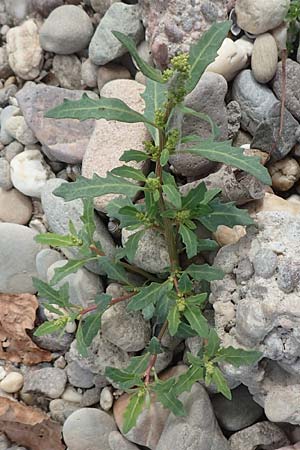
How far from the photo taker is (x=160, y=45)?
233cm

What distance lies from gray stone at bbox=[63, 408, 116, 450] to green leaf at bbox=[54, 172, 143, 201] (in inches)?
34.5

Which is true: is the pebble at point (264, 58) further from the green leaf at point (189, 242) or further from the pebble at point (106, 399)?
the pebble at point (106, 399)

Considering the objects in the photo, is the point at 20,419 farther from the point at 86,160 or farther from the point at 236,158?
the point at 236,158

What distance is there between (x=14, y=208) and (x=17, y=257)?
20 centimetres

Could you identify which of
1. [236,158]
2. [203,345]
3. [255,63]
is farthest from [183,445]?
[255,63]

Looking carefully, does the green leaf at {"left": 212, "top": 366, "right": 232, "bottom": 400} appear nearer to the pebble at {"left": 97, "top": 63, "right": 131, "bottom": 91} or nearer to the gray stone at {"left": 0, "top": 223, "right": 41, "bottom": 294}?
the gray stone at {"left": 0, "top": 223, "right": 41, "bottom": 294}

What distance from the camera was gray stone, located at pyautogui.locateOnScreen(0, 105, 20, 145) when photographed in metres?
2.62

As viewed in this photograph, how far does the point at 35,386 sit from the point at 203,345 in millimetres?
690

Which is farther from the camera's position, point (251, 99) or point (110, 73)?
point (110, 73)

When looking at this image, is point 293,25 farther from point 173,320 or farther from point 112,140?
point 173,320

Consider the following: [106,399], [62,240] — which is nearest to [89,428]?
[106,399]

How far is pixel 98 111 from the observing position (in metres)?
1.70

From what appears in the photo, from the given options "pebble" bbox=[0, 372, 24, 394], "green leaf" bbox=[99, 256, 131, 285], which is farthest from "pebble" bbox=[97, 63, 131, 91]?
"pebble" bbox=[0, 372, 24, 394]

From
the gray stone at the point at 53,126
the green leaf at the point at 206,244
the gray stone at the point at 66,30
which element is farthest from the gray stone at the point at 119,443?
the gray stone at the point at 66,30
